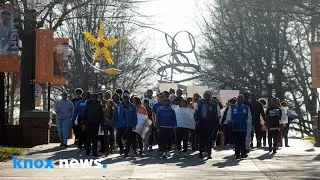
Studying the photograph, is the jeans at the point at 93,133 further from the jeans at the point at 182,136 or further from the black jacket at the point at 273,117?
the black jacket at the point at 273,117

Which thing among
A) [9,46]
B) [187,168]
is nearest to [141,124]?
[187,168]

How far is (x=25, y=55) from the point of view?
87.8 ft

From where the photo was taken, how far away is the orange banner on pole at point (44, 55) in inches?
993

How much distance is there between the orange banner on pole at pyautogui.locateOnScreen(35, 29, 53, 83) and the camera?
25219 mm

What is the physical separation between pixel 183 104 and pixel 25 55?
7.12 meters

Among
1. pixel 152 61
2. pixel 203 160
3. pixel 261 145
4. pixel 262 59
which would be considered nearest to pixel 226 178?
pixel 203 160

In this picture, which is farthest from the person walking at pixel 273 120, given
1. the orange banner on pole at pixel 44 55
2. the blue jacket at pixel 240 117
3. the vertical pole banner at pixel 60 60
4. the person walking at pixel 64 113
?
the vertical pole banner at pixel 60 60

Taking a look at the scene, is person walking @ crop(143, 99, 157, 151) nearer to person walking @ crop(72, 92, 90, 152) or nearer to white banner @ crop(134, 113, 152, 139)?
white banner @ crop(134, 113, 152, 139)

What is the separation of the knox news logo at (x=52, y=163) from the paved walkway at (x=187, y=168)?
25 cm

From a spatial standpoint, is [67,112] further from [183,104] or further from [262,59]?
[262,59]

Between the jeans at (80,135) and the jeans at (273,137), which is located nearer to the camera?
the jeans at (80,135)

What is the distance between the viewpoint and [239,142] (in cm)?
2027

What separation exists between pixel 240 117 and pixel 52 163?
4.98 metres

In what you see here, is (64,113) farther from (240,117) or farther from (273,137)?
(273,137)
